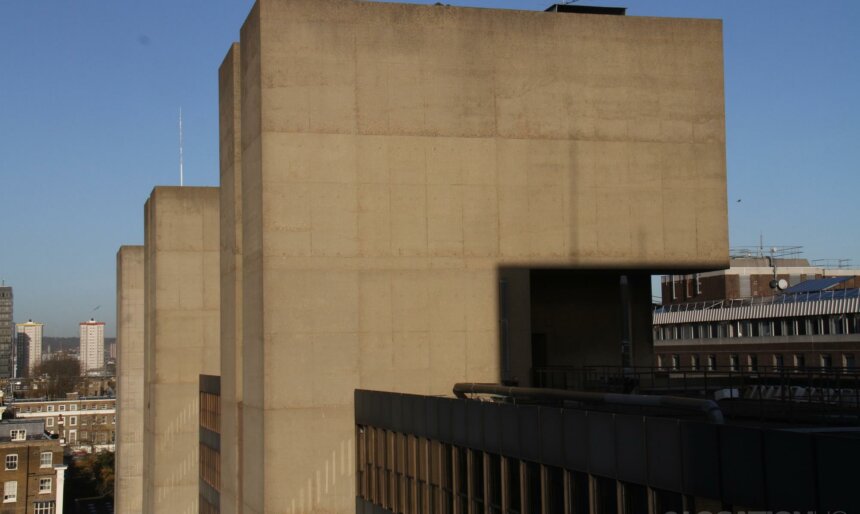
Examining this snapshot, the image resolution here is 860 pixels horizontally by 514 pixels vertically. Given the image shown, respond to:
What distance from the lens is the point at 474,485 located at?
25.2 m

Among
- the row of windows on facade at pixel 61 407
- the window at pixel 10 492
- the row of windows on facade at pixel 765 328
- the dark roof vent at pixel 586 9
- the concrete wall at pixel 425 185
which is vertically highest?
the dark roof vent at pixel 586 9

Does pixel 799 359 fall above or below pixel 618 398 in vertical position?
below

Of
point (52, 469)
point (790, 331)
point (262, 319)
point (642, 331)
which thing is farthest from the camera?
point (52, 469)

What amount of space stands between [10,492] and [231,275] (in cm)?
6677

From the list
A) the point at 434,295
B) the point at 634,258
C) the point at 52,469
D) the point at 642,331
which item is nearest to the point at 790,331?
the point at 642,331

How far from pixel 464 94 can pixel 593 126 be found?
16.5 feet

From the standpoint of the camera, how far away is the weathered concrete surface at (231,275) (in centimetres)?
4050

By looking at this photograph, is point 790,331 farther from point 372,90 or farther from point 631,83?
point 372,90

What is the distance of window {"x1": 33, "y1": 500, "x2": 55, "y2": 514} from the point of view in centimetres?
9775

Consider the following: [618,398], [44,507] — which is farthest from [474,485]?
[44,507]

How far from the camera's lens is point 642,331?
1770 inches

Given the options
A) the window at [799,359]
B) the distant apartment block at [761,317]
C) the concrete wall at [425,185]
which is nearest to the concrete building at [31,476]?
the distant apartment block at [761,317]

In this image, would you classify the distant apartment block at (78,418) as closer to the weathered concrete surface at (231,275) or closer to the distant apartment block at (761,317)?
the distant apartment block at (761,317)

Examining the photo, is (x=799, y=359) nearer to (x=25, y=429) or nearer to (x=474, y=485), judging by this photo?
(x=474, y=485)
